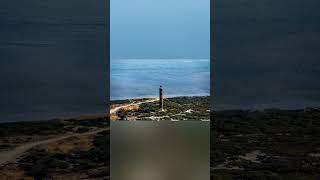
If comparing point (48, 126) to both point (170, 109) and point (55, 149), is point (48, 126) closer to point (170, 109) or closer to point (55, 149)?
point (55, 149)

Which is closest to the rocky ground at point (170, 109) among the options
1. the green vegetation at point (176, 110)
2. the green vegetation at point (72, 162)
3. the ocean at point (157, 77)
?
the green vegetation at point (176, 110)

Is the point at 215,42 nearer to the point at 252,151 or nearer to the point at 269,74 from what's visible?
the point at 269,74

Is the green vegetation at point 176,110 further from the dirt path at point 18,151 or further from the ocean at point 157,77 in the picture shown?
the dirt path at point 18,151

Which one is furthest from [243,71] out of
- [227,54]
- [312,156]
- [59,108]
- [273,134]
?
[59,108]

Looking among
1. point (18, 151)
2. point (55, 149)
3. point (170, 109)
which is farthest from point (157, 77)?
point (18, 151)

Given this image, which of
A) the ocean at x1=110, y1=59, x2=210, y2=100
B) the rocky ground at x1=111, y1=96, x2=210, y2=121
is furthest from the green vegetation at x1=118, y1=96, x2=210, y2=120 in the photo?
the ocean at x1=110, y1=59, x2=210, y2=100

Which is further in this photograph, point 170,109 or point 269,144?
point 170,109

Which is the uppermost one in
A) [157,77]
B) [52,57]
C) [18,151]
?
[52,57]
